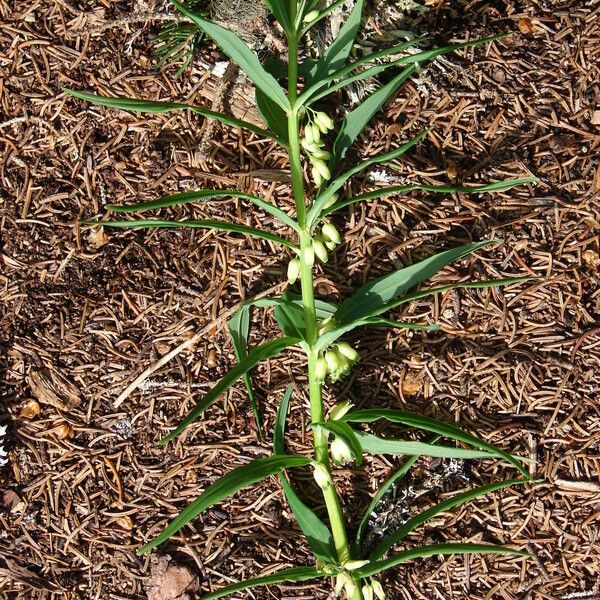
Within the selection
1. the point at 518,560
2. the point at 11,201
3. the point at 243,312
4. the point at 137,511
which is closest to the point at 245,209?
the point at 243,312

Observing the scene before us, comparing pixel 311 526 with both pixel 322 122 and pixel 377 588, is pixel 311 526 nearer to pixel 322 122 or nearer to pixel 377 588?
pixel 377 588

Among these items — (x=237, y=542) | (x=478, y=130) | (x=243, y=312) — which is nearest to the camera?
(x=243, y=312)

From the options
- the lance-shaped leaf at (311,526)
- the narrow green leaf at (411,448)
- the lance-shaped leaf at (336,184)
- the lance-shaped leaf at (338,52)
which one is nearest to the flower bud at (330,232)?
the lance-shaped leaf at (336,184)

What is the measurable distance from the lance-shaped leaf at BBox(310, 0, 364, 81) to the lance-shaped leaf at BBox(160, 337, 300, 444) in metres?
0.71

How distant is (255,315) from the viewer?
90.0 inches

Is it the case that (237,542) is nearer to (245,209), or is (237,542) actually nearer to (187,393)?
(187,393)

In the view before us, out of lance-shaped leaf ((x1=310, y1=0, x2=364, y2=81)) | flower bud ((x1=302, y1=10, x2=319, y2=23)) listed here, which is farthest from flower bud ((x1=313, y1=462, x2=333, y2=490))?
flower bud ((x1=302, y1=10, x2=319, y2=23))

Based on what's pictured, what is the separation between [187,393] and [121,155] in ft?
2.47

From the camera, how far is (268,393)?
7.41 feet

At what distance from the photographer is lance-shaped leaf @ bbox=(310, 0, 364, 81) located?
6.59 ft

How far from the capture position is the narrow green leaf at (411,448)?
1877mm

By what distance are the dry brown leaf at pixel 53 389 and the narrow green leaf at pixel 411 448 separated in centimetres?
87

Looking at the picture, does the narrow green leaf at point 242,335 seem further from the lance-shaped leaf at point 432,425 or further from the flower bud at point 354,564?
the flower bud at point 354,564

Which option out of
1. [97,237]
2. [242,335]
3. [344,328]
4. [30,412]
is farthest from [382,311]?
[30,412]
